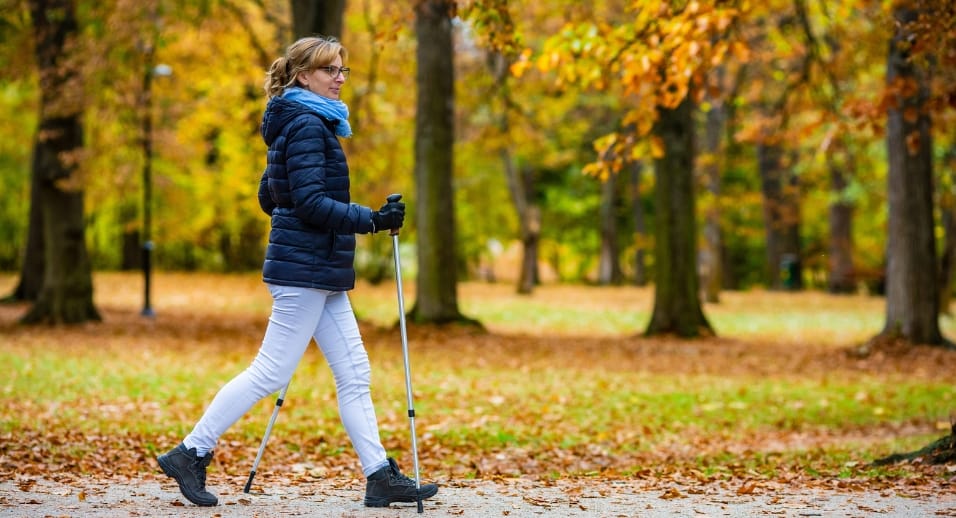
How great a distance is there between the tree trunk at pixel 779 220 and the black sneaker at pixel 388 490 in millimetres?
32212

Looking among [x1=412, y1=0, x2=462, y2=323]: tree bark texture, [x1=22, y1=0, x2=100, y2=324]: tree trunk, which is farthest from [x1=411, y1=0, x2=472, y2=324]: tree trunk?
[x1=22, y1=0, x2=100, y2=324]: tree trunk

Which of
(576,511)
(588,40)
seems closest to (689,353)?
(588,40)

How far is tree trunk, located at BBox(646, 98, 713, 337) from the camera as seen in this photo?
19.0 meters

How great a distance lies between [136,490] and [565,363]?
996cm

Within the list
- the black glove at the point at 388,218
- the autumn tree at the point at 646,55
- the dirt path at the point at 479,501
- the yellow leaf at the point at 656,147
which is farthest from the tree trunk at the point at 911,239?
the black glove at the point at 388,218

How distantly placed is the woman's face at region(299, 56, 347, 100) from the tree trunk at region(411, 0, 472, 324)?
1347 cm

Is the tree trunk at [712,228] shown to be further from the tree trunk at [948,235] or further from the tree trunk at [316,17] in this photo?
the tree trunk at [316,17]

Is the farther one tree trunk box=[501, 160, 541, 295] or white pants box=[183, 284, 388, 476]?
tree trunk box=[501, 160, 541, 295]

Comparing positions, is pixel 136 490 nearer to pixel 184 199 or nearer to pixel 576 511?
pixel 576 511

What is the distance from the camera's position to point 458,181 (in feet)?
136

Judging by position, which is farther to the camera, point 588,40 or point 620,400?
point 620,400

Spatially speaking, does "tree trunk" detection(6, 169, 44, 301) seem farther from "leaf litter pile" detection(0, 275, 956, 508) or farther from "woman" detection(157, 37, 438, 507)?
"woman" detection(157, 37, 438, 507)

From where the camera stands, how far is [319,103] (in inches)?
218

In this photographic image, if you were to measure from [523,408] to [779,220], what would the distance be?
28377 mm
